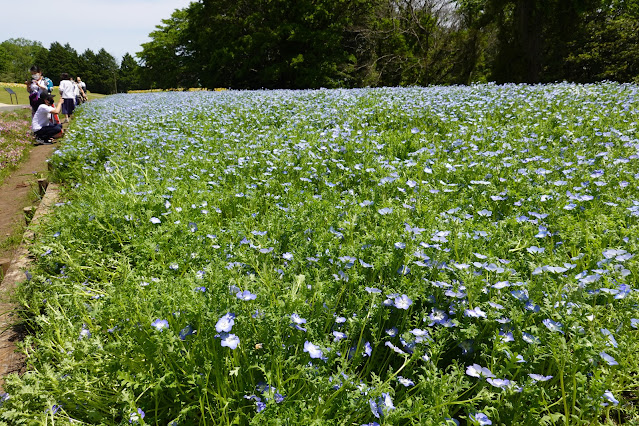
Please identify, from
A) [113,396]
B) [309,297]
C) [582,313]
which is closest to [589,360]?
[582,313]

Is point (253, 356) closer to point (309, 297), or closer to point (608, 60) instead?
point (309, 297)

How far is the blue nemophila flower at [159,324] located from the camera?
1.63 metres

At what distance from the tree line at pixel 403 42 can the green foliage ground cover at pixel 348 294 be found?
16.0 metres

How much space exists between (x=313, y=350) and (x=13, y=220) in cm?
497

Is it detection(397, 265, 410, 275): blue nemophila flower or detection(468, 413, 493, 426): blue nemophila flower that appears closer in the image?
detection(468, 413, 493, 426): blue nemophila flower

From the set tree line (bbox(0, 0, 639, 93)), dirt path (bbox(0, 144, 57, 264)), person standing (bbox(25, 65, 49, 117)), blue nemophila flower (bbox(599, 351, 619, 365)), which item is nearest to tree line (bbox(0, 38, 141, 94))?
tree line (bbox(0, 0, 639, 93))

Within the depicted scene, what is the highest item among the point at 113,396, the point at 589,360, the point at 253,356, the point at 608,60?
the point at 608,60

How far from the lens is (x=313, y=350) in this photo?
162cm

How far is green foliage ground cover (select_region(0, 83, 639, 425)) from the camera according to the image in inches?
61.6

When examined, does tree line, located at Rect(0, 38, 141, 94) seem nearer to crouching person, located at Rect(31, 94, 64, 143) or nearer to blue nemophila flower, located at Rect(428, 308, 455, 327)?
crouching person, located at Rect(31, 94, 64, 143)

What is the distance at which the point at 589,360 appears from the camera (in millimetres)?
1531

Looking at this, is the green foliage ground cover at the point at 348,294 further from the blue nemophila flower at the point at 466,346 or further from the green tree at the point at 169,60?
the green tree at the point at 169,60

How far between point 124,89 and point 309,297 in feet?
314

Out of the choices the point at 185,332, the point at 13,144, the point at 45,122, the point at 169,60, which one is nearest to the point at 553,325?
the point at 185,332
